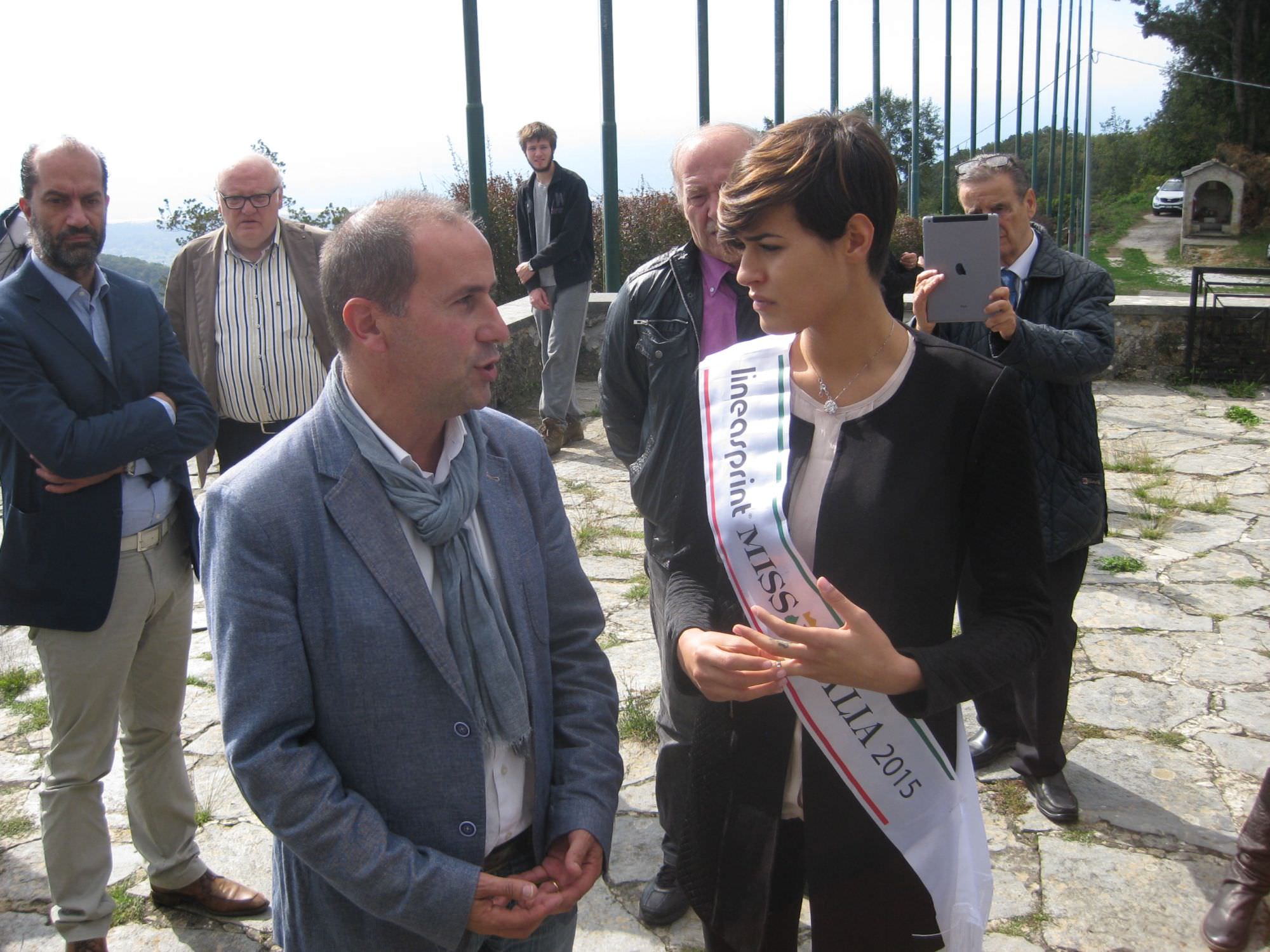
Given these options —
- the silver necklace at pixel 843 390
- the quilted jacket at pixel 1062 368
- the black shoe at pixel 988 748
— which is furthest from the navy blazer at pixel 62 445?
the black shoe at pixel 988 748

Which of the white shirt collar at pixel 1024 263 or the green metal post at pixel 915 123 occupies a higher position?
the green metal post at pixel 915 123

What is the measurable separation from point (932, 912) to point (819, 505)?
0.72m

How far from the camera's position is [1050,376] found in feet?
10.2

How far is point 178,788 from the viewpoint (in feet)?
10.1

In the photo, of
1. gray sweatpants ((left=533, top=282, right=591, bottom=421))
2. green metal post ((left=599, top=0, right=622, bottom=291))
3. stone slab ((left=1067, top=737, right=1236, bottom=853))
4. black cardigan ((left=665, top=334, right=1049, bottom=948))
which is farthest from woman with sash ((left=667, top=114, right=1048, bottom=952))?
green metal post ((left=599, top=0, right=622, bottom=291))

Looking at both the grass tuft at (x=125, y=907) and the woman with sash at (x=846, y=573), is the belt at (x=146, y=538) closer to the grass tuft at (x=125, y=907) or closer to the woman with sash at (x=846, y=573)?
the grass tuft at (x=125, y=907)

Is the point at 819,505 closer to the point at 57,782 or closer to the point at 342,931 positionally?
the point at 342,931

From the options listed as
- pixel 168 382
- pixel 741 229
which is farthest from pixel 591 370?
pixel 741 229

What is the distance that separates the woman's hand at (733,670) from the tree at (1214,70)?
181ft

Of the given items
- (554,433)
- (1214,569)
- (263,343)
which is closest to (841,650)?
(263,343)

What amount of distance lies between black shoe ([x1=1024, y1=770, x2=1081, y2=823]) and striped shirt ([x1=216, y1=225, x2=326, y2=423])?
2.69 metres

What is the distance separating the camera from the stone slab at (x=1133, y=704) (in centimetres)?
408

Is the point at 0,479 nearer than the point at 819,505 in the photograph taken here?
No

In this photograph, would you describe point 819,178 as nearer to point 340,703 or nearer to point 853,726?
point 853,726
